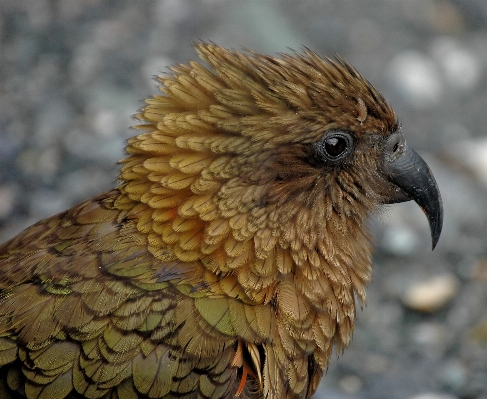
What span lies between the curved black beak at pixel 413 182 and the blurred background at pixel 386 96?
183cm

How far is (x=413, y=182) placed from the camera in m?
3.68

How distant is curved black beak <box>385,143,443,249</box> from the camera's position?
363 centimetres

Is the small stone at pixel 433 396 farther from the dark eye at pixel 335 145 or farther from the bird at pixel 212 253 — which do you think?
the dark eye at pixel 335 145

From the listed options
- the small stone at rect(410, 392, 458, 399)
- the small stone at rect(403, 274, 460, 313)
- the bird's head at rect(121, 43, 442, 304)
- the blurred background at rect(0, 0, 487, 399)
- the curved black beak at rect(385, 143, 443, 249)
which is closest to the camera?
the bird's head at rect(121, 43, 442, 304)

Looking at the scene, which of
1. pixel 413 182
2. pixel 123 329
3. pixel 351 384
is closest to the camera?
pixel 123 329

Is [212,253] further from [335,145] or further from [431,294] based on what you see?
[431,294]

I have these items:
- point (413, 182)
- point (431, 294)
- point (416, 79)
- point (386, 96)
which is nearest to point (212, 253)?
point (413, 182)

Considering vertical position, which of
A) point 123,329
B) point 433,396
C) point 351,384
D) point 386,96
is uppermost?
point 386,96

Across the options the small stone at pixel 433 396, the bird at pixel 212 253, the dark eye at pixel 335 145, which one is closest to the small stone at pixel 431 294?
the small stone at pixel 433 396

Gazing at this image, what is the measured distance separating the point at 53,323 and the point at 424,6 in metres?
6.01

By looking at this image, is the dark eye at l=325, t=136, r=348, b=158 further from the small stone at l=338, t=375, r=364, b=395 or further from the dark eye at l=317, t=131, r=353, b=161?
the small stone at l=338, t=375, r=364, b=395

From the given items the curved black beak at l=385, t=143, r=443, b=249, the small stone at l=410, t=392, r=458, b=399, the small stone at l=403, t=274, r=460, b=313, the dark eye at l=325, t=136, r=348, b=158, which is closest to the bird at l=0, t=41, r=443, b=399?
the dark eye at l=325, t=136, r=348, b=158

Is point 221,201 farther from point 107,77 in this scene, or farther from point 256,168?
point 107,77

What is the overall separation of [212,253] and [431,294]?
114 inches
